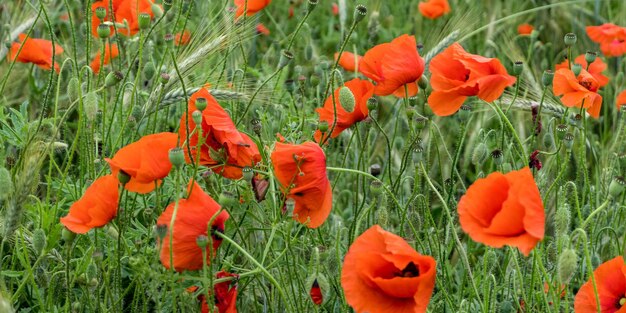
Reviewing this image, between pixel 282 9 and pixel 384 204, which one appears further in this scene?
pixel 282 9

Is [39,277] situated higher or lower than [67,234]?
lower

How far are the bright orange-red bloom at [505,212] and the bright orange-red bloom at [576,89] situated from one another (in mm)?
594

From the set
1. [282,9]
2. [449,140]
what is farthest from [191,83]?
[282,9]

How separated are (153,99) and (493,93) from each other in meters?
0.67

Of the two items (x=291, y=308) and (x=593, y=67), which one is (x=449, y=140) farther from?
(x=291, y=308)

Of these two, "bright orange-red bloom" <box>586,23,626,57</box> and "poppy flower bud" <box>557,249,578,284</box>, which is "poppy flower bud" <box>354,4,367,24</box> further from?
"bright orange-red bloom" <box>586,23,626,57</box>

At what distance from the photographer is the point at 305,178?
1700 millimetres

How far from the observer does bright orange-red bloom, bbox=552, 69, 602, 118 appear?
6.61 feet

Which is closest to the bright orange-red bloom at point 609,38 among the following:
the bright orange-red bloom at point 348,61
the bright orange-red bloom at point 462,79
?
the bright orange-red bloom at point 348,61

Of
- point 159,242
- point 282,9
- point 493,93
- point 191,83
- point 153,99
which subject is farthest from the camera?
point 282,9

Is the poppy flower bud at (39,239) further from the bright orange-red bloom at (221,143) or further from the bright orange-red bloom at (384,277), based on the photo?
the bright orange-red bloom at (384,277)

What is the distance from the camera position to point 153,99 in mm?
2004

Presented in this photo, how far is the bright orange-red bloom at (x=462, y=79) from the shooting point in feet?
6.00

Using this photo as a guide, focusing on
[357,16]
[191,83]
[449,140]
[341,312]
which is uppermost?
[357,16]
